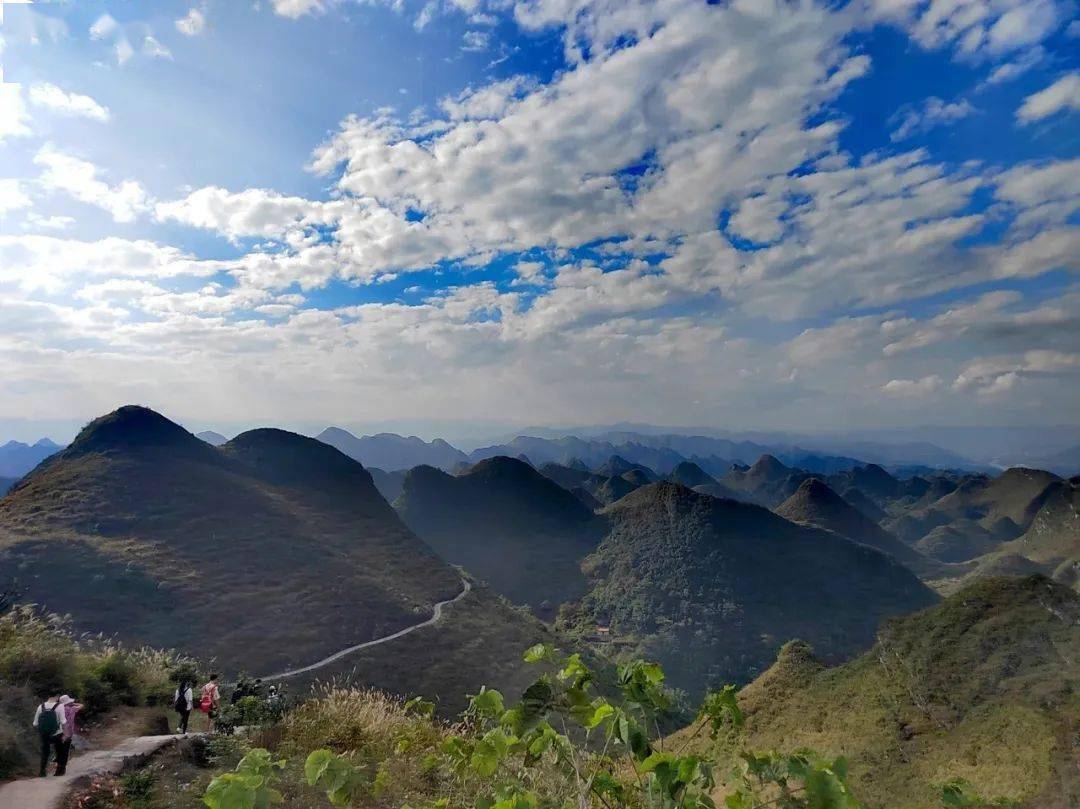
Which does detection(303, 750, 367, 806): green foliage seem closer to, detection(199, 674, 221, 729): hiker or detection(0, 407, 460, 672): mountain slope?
detection(199, 674, 221, 729): hiker

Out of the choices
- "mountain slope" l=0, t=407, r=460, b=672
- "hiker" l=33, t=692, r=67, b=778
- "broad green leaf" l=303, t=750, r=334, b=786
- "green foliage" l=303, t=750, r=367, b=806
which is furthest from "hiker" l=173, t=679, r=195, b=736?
"mountain slope" l=0, t=407, r=460, b=672

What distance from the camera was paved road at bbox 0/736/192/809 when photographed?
7340 millimetres

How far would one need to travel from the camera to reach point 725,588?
316 feet

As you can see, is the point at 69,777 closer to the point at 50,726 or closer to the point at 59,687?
the point at 50,726

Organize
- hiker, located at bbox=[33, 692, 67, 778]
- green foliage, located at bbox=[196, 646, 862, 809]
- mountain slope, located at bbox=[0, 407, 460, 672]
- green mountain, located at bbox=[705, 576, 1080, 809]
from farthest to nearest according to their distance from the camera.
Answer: mountain slope, located at bbox=[0, 407, 460, 672] < green mountain, located at bbox=[705, 576, 1080, 809] < hiker, located at bbox=[33, 692, 67, 778] < green foliage, located at bbox=[196, 646, 862, 809]

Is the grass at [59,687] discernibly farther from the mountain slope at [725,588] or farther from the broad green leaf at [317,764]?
the mountain slope at [725,588]

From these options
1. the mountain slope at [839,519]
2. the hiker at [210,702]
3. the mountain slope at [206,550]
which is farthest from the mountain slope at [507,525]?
the hiker at [210,702]

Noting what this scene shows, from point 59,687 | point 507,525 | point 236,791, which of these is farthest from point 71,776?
point 507,525

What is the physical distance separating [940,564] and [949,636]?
5614 inches

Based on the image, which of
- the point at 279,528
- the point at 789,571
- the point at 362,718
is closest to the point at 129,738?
the point at 362,718

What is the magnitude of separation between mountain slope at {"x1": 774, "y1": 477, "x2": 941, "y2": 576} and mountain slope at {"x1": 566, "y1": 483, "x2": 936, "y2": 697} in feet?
140

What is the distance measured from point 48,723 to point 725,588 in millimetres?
99755

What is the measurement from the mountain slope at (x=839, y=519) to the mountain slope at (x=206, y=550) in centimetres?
12379

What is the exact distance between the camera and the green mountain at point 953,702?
2292cm
